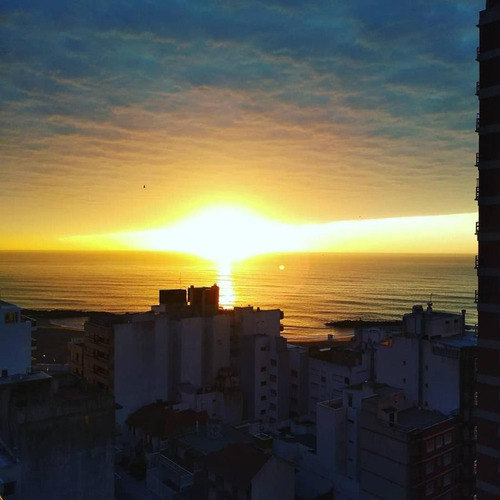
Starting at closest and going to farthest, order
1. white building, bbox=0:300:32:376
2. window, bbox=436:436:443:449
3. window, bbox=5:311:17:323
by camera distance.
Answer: window, bbox=436:436:443:449, white building, bbox=0:300:32:376, window, bbox=5:311:17:323

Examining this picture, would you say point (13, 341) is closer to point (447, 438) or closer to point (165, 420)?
point (165, 420)

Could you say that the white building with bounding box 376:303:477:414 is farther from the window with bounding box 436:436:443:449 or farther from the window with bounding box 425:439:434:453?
the window with bounding box 425:439:434:453

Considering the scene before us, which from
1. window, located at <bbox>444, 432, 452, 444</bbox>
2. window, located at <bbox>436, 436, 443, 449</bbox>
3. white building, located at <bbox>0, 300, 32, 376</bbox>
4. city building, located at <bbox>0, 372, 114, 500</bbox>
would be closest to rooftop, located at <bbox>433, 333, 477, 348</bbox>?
window, located at <bbox>444, 432, 452, 444</bbox>

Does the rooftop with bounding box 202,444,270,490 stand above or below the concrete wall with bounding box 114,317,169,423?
below

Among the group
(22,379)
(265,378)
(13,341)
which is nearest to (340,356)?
(265,378)

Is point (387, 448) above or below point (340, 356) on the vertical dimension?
below

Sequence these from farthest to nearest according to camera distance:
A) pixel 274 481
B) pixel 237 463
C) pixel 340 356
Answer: pixel 340 356, pixel 237 463, pixel 274 481
